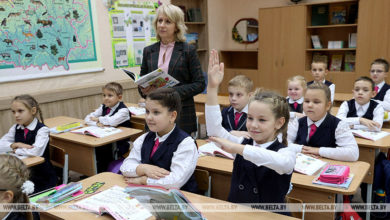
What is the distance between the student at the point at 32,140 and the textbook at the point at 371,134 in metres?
2.46

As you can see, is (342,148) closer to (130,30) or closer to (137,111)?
(137,111)

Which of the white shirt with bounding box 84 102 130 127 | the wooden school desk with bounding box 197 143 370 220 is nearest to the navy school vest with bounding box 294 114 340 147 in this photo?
the wooden school desk with bounding box 197 143 370 220

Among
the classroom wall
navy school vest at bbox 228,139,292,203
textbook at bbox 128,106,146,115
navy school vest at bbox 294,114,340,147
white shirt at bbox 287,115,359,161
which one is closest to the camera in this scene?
navy school vest at bbox 228,139,292,203

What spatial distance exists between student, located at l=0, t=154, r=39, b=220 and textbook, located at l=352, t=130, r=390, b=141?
7.58 feet

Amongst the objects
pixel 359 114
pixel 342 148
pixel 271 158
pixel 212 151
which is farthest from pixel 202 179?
pixel 359 114

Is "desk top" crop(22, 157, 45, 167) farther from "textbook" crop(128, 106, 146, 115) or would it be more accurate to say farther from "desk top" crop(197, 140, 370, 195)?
"textbook" crop(128, 106, 146, 115)

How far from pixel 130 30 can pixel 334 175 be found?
410cm

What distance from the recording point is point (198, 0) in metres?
6.64

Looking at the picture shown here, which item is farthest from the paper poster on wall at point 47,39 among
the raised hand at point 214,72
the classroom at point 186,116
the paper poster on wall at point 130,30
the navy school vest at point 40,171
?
the raised hand at point 214,72

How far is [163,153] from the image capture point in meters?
1.83

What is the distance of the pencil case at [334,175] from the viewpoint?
66.6 inches

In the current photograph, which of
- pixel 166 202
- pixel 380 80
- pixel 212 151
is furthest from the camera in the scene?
pixel 380 80

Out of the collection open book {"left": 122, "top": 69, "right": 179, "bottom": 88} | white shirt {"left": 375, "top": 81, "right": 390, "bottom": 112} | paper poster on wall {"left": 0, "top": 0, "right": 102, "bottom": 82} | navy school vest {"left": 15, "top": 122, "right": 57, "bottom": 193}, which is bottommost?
navy school vest {"left": 15, "top": 122, "right": 57, "bottom": 193}

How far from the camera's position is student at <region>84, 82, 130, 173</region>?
316 centimetres
